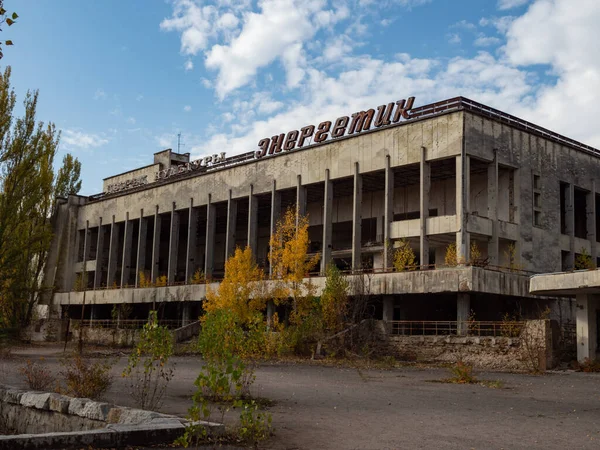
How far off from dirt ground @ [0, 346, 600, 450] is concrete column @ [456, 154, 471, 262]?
1485 centimetres

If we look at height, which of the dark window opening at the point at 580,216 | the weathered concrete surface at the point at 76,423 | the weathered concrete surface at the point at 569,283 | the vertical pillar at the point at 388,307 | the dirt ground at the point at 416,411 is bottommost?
the dirt ground at the point at 416,411

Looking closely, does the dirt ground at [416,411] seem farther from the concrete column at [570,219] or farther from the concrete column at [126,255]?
the concrete column at [126,255]

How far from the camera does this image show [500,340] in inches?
1134

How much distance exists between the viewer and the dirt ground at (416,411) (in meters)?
8.94

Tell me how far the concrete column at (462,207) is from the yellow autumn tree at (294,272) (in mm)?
9046

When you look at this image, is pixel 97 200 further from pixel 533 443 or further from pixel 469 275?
pixel 533 443

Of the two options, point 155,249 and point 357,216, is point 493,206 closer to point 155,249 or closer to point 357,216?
point 357,216

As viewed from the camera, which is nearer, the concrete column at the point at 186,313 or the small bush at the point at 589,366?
the small bush at the point at 589,366

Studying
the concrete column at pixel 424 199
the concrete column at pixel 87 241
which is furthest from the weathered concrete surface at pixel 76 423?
the concrete column at pixel 87 241

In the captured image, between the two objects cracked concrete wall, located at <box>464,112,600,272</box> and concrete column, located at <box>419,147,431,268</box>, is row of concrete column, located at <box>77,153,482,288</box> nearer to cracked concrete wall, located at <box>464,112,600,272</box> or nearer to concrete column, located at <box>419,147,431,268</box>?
concrete column, located at <box>419,147,431,268</box>

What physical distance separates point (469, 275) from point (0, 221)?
23.7 m

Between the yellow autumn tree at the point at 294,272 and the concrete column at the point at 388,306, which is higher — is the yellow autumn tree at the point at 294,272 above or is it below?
above

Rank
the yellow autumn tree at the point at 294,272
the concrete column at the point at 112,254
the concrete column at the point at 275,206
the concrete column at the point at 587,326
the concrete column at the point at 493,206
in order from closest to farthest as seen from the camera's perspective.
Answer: the concrete column at the point at 587,326, the yellow autumn tree at the point at 294,272, the concrete column at the point at 493,206, the concrete column at the point at 275,206, the concrete column at the point at 112,254

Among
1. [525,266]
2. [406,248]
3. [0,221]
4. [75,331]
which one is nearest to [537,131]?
[525,266]
